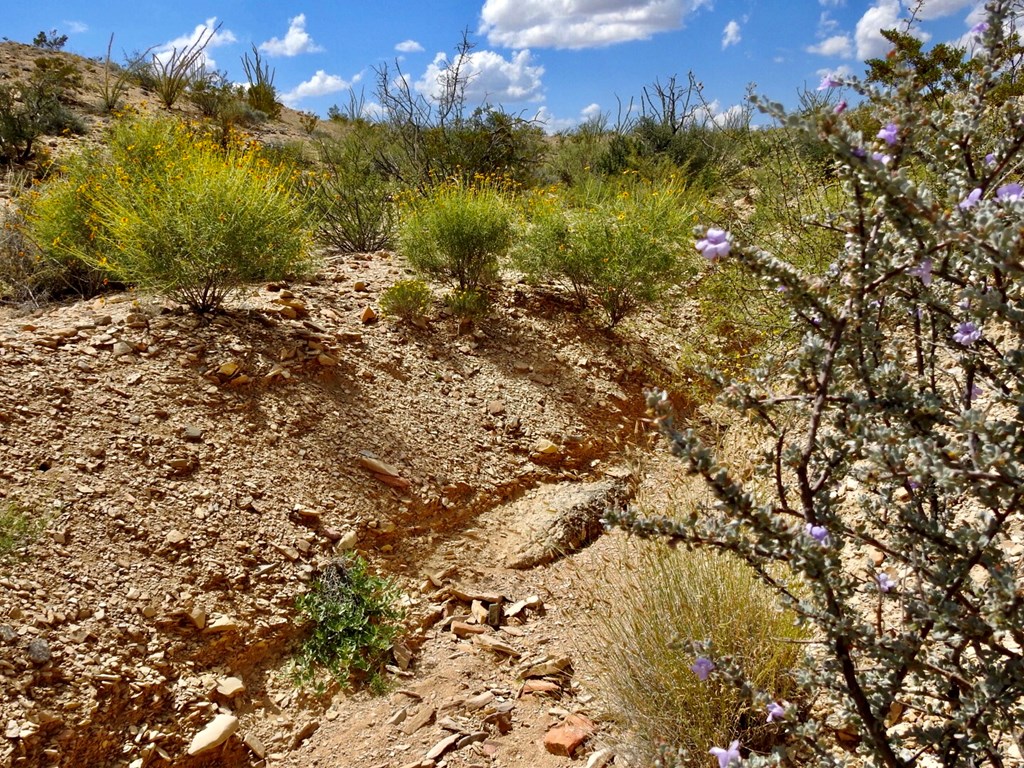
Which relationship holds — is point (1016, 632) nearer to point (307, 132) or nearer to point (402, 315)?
point (402, 315)

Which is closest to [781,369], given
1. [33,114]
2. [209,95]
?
[33,114]

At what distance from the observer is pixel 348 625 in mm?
3305

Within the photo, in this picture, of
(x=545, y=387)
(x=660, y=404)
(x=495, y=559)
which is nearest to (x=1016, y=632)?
(x=660, y=404)

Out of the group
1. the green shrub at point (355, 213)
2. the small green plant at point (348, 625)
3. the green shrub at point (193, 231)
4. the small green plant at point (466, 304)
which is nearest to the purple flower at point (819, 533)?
the small green plant at point (348, 625)

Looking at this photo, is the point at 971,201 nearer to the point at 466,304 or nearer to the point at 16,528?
the point at 16,528

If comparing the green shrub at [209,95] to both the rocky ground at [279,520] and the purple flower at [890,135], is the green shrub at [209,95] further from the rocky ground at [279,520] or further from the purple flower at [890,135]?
the purple flower at [890,135]

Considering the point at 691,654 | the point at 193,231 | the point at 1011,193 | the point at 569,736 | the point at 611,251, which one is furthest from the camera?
the point at 611,251

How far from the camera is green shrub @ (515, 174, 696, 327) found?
5957 millimetres

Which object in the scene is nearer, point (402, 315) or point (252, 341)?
point (252, 341)

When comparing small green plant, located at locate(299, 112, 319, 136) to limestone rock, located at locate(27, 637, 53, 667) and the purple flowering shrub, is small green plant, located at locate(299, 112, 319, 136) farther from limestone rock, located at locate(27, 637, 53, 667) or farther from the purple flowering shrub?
the purple flowering shrub

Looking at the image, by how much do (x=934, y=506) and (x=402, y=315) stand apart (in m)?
4.24

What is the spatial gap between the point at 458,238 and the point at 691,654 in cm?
424

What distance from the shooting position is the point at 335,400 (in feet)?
14.7

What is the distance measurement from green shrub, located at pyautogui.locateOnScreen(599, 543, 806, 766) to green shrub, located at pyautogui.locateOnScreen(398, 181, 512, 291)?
148 inches
